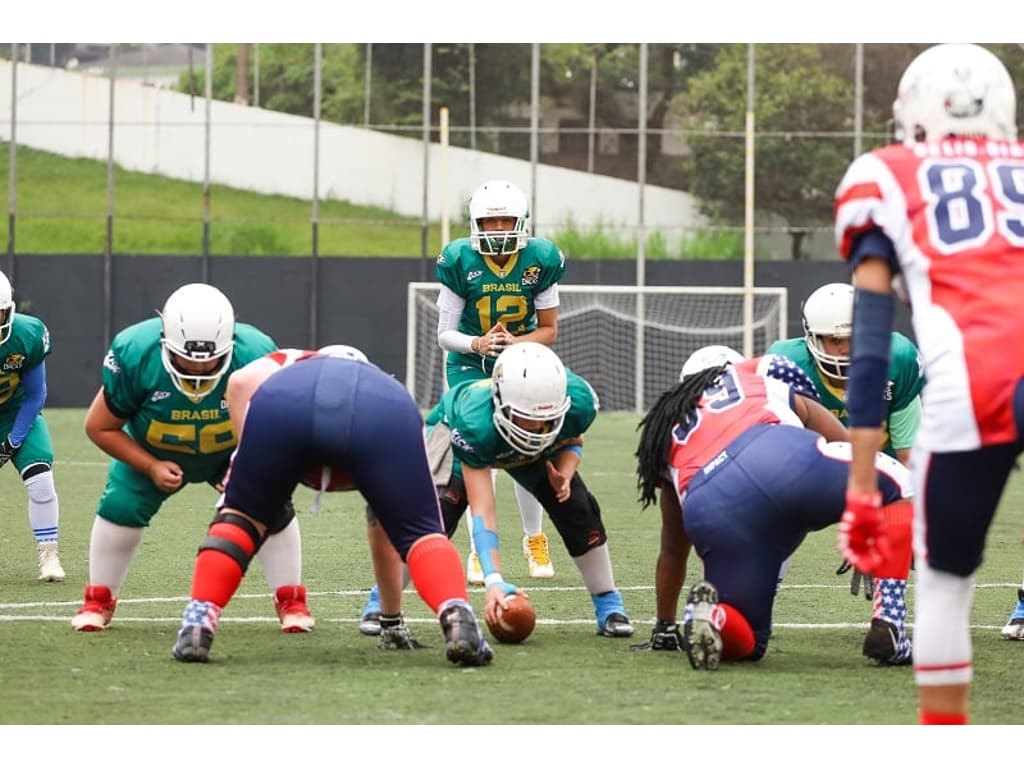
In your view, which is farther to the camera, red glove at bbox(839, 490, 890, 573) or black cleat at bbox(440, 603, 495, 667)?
black cleat at bbox(440, 603, 495, 667)

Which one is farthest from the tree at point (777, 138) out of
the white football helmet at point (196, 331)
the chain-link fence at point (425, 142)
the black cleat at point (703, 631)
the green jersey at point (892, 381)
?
the black cleat at point (703, 631)

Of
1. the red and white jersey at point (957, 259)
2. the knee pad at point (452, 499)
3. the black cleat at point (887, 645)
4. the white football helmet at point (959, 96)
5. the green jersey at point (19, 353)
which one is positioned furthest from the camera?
the green jersey at point (19, 353)

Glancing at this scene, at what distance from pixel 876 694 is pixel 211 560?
218 centimetres

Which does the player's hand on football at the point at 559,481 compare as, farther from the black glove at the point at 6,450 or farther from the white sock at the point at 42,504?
the black glove at the point at 6,450

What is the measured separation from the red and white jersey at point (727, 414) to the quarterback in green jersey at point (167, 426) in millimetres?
1566

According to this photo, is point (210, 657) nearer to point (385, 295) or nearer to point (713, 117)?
point (385, 295)

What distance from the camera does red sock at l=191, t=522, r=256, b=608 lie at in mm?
5711

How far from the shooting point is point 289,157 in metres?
29.1

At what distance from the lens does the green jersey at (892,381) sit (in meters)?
6.70

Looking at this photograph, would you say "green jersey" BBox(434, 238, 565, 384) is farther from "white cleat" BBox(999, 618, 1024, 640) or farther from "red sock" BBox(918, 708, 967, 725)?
"red sock" BBox(918, 708, 967, 725)

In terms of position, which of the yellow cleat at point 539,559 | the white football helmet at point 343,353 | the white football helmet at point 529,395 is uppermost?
the white football helmet at point 343,353

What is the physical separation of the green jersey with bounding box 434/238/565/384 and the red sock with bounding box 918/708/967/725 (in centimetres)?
452

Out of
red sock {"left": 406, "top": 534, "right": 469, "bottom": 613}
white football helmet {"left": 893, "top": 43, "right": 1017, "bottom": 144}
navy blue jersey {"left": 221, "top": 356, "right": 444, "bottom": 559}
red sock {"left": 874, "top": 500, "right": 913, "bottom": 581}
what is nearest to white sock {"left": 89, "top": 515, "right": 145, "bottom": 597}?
navy blue jersey {"left": 221, "top": 356, "right": 444, "bottom": 559}

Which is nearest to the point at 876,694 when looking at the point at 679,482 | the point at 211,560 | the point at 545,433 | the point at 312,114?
the point at 679,482
